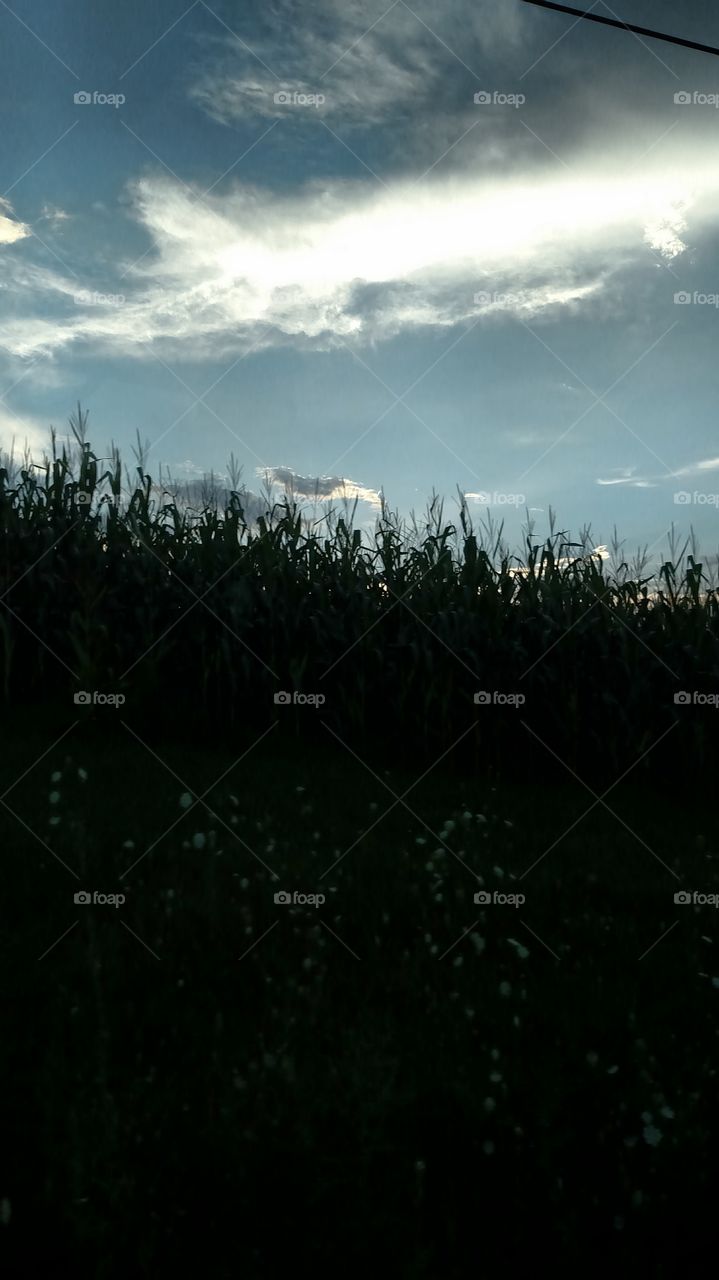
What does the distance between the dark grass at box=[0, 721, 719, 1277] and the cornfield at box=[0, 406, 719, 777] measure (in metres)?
2.33

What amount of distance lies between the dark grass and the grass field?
2 cm

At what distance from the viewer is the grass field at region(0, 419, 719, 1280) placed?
355 centimetres

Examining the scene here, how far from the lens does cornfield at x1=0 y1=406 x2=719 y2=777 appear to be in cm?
899

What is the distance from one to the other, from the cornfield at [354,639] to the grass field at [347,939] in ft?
0.13

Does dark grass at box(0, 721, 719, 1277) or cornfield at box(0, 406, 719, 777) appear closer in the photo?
dark grass at box(0, 721, 719, 1277)

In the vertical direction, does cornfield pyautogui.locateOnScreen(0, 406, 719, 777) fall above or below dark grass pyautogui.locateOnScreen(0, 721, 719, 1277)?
above

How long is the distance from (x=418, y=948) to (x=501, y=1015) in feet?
2.11

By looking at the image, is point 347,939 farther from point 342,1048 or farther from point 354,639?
point 354,639

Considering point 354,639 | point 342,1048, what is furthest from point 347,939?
point 354,639

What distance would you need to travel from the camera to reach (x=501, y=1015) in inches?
180

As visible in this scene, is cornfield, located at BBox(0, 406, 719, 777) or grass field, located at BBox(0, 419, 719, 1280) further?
cornfield, located at BBox(0, 406, 719, 777)

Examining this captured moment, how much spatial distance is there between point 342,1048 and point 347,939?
94cm

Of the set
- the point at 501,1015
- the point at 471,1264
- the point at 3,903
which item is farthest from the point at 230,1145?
the point at 3,903

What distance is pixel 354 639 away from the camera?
9.29 metres
